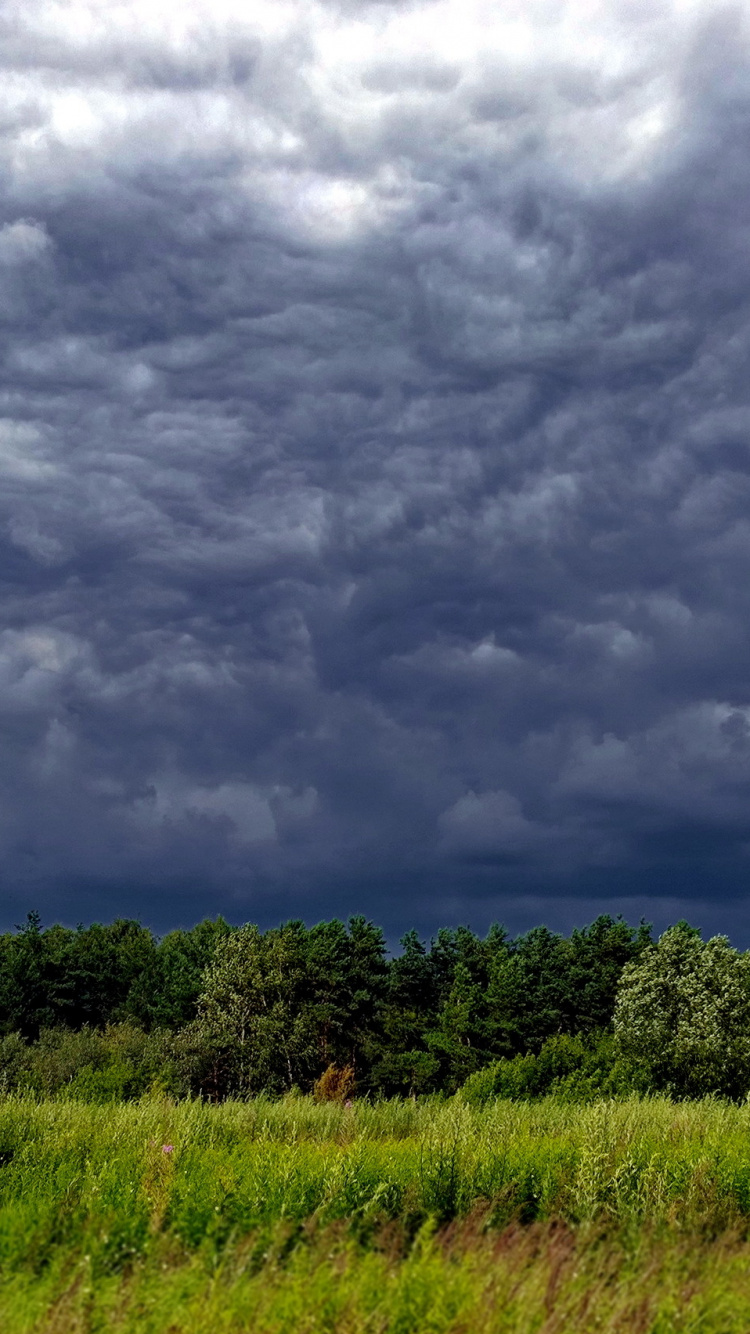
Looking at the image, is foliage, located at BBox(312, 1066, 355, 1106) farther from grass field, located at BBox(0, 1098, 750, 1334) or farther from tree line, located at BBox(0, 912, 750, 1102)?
grass field, located at BBox(0, 1098, 750, 1334)

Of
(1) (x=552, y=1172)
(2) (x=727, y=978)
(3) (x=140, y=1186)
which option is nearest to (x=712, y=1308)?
(1) (x=552, y=1172)

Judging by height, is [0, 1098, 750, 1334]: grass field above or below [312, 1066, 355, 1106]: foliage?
above

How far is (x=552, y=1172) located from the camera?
16984mm

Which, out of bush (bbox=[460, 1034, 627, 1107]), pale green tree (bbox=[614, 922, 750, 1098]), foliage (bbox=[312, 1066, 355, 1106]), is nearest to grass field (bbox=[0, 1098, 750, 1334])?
bush (bbox=[460, 1034, 627, 1107])

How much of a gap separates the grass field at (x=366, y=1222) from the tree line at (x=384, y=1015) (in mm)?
25764

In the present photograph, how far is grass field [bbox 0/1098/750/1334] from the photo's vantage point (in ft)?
33.9

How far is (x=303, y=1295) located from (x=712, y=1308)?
12.4 feet

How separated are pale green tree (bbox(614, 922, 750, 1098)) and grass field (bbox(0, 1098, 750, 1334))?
3317cm

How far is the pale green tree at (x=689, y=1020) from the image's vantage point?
53.9m

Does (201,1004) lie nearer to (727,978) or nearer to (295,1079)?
(295,1079)

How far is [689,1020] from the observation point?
55250mm

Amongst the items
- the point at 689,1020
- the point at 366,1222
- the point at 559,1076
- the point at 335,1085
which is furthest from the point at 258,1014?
the point at 366,1222

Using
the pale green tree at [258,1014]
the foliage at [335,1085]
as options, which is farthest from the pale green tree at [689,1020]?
the pale green tree at [258,1014]

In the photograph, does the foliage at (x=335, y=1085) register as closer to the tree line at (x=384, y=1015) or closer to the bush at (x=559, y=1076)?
the tree line at (x=384, y=1015)
